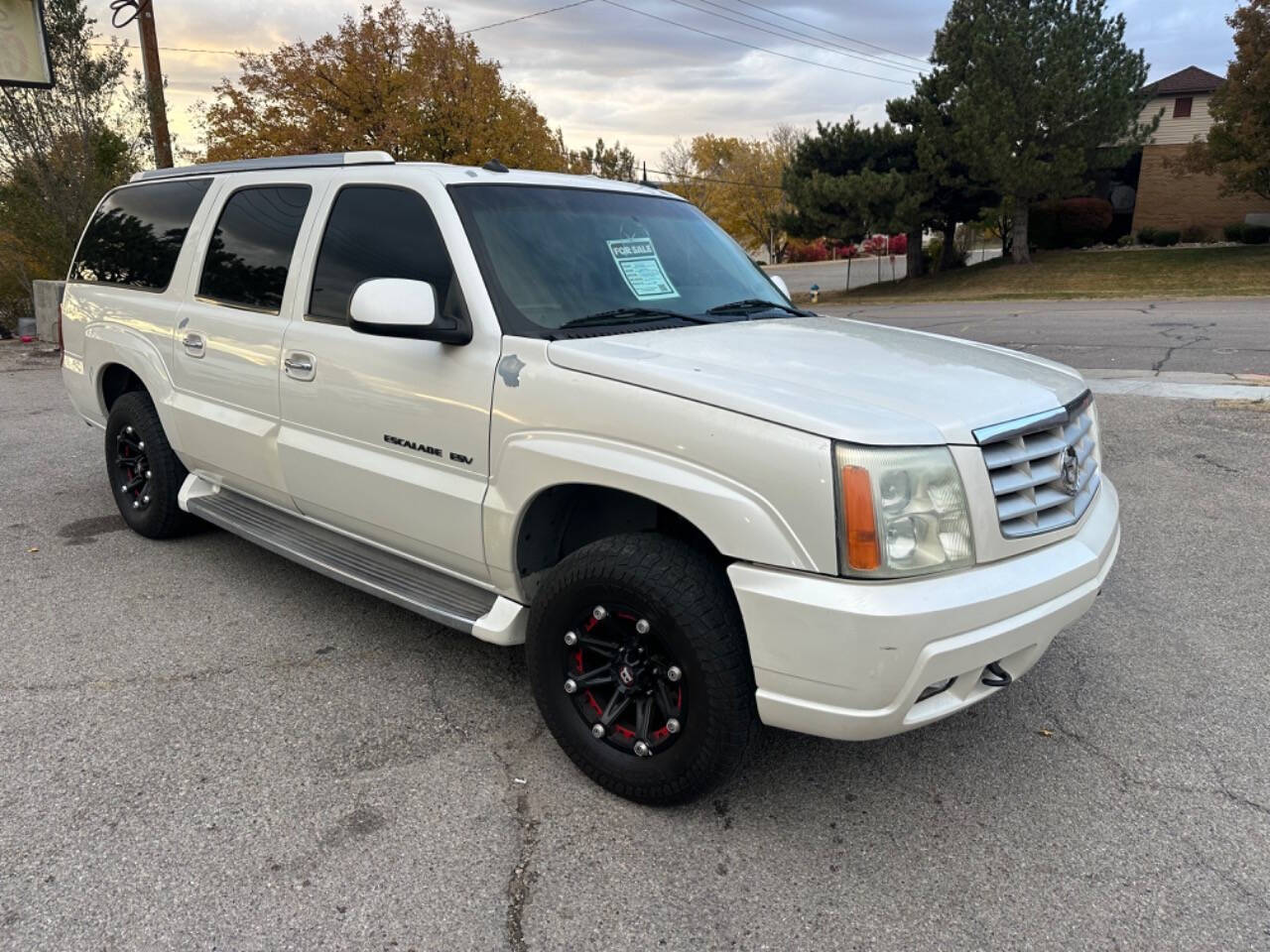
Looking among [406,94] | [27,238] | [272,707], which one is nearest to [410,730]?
[272,707]

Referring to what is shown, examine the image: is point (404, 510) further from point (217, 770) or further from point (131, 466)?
point (131, 466)

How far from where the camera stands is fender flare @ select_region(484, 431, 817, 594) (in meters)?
2.30

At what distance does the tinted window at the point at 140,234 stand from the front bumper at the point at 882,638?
3679 mm

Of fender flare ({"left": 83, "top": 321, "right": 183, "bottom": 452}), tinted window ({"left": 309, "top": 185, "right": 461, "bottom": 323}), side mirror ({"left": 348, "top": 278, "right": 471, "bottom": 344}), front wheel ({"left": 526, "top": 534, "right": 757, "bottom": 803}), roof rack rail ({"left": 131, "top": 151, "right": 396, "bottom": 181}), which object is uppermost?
roof rack rail ({"left": 131, "top": 151, "right": 396, "bottom": 181})

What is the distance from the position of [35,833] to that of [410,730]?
111 centimetres

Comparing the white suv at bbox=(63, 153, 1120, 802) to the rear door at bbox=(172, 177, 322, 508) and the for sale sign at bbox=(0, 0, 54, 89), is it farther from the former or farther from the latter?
the for sale sign at bbox=(0, 0, 54, 89)

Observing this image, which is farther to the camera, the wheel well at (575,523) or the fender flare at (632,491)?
the wheel well at (575,523)

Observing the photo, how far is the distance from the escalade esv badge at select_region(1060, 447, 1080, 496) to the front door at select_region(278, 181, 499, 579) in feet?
5.85

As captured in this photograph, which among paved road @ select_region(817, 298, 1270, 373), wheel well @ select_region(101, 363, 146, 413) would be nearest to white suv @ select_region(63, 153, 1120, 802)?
wheel well @ select_region(101, 363, 146, 413)

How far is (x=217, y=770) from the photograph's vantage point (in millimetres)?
2906

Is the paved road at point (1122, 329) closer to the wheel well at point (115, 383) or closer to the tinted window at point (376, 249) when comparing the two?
the tinted window at point (376, 249)

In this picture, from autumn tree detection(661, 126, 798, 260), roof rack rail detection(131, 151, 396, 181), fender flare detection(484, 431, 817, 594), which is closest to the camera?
fender flare detection(484, 431, 817, 594)

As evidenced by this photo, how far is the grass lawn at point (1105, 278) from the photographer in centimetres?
2294

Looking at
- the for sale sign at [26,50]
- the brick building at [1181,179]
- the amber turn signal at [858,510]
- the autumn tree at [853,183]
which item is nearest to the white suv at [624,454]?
the amber turn signal at [858,510]
